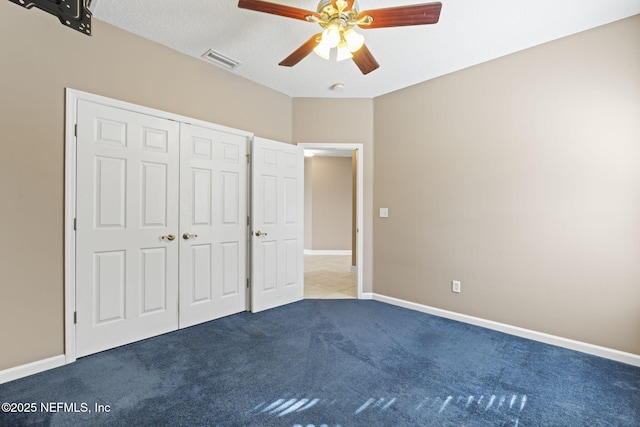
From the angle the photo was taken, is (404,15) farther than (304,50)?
No

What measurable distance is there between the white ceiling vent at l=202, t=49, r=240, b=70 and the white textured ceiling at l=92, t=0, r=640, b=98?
52 mm

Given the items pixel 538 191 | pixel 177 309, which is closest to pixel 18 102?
pixel 177 309

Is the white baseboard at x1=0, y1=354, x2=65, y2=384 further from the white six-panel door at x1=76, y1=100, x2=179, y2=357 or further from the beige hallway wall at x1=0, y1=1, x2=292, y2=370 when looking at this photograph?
the white six-panel door at x1=76, y1=100, x2=179, y2=357

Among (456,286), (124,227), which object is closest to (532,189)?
(456,286)

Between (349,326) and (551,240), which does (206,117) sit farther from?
(551,240)

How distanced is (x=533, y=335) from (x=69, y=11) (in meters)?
3.94

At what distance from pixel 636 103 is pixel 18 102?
4669 millimetres

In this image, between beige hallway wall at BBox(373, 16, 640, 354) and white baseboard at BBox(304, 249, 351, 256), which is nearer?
beige hallway wall at BBox(373, 16, 640, 354)

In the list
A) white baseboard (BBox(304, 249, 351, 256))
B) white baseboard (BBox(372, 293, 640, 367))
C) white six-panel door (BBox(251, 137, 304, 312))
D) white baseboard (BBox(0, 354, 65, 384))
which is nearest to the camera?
white baseboard (BBox(0, 354, 65, 384))

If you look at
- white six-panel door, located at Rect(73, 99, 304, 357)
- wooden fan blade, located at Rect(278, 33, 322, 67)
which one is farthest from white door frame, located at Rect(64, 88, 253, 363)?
wooden fan blade, located at Rect(278, 33, 322, 67)

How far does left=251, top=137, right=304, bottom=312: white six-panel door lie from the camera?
11.6ft

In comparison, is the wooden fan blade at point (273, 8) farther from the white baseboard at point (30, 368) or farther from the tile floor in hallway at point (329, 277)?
the tile floor in hallway at point (329, 277)

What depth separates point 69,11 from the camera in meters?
1.20

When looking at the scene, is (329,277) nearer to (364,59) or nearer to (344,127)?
(344,127)
